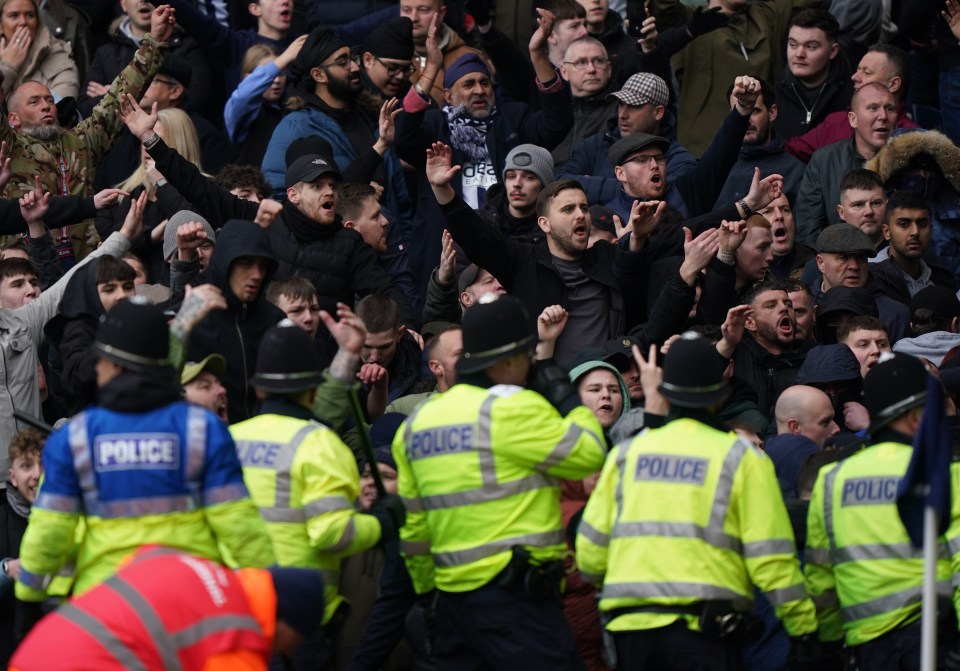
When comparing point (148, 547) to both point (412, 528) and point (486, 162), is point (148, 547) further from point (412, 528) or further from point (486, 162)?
point (486, 162)

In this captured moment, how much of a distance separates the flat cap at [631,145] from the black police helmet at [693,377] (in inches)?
168

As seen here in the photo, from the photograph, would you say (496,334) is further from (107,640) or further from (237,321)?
(107,640)

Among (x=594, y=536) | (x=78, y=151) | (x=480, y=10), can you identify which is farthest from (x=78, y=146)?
(x=594, y=536)

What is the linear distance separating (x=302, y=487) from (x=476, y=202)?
5.55 m

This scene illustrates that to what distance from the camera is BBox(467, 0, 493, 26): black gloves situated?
563 inches

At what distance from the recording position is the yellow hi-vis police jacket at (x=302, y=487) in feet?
25.6

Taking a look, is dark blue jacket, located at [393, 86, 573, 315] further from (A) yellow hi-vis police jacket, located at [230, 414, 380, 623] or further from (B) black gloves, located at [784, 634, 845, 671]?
(B) black gloves, located at [784, 634, 845, 671]

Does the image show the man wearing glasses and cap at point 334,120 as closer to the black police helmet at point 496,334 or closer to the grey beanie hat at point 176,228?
the grey beanie hat at point 176,228

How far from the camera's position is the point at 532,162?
1192 centimetres

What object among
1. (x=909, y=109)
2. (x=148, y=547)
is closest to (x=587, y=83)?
(x=909, y=109)

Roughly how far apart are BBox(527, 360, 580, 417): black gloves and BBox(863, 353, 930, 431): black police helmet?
4.53 ft

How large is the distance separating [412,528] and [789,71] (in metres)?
7.05

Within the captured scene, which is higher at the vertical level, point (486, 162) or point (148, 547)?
point (148, 547)

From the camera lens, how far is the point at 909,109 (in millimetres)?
14195
